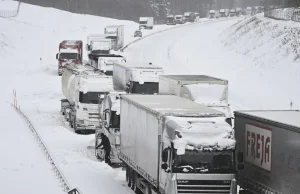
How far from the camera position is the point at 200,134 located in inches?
667

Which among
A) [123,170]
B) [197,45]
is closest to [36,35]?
[197,45]

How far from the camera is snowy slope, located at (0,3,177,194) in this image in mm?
24297

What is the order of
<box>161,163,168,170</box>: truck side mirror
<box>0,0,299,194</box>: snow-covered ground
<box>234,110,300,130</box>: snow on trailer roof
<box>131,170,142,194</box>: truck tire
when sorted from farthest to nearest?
<box>0,0,299,194</box>: snow-covered ground → <box>131,170,142,194</box>: truck tire → <box>161,163,168,170</box>: truck side mirror → <box>234,110,300,130</box>: snow on trailer roof

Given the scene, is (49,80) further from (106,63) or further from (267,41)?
(267,41)

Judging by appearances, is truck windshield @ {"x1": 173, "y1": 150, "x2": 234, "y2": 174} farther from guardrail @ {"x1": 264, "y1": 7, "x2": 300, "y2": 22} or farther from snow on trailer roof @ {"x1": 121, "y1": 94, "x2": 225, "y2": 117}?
guardrail @ {"x1": 264, "y1": 7, "x2": 300, "y2": 22}

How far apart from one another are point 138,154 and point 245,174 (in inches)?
146

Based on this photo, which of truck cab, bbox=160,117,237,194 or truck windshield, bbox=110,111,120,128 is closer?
truck cab, bbox=160,117,237,194

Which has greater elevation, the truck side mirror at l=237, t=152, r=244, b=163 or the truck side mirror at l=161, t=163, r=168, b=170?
the truck side mirror at l=237, t=152, r=244, b=163

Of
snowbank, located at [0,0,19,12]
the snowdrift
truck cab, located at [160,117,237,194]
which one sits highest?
snowbank, located at [0,0,19,12]

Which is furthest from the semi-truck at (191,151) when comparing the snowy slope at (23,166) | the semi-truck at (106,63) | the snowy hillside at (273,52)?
the semi-truck at (106,63)

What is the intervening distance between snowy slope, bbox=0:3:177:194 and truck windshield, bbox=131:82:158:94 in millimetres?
3434

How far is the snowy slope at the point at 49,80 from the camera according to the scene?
79.7 feet

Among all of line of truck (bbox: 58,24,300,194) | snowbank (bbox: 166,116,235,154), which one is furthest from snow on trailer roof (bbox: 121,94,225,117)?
snowbank (bbox: 166,116,235,154)

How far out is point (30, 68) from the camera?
69.6 metres
